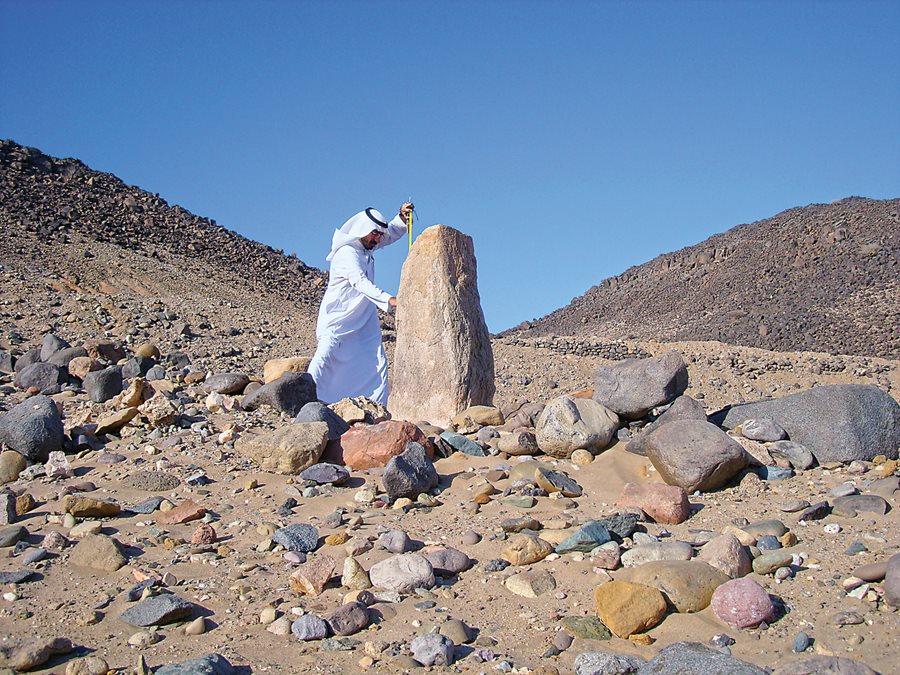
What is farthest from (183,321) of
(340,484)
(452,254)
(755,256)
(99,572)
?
(755,256)

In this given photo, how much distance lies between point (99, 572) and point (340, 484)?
1621mm

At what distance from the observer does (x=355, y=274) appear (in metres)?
8.16

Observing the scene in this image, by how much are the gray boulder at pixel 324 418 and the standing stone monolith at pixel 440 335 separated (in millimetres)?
1174

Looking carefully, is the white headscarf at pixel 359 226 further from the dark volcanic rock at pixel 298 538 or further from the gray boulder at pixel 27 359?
the dark volcanic rock at pixel 298 538

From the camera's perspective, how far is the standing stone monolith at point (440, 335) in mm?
7012

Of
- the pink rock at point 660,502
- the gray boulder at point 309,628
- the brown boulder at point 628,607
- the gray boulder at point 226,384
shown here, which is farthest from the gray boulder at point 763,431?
the gray boulder at point 226,384

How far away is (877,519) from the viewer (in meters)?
4.43

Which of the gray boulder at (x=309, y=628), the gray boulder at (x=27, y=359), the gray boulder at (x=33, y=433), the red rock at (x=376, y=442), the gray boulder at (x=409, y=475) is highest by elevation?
the gray boulder at (x=27, y=359)

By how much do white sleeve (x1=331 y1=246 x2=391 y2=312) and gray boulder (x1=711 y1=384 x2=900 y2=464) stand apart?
147 inches

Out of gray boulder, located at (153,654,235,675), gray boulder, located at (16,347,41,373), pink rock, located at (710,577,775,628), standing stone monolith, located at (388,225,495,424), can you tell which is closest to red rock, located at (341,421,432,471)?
standing stone monolith, located at (388,225,495,424)

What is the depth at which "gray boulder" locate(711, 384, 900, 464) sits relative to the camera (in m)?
5.33

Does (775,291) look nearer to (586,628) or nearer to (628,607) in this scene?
(628,607)

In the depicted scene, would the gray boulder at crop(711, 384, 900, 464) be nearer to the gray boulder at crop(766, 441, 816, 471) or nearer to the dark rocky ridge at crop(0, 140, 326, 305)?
the gray boulder at crop(766, 441, 816, 471)

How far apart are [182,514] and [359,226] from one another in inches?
160
